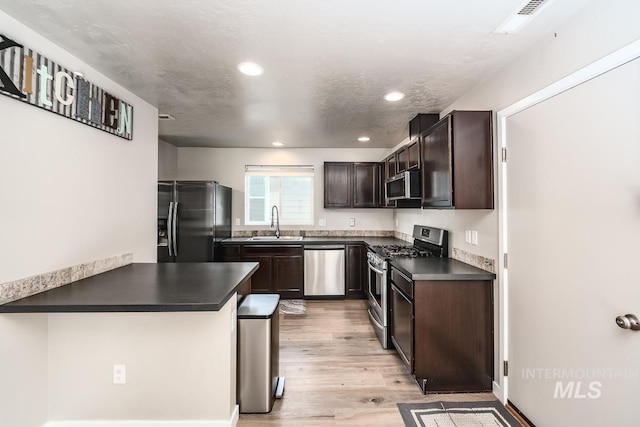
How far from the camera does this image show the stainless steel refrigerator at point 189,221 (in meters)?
3.61

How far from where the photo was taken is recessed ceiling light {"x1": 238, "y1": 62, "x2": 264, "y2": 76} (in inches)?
85.3

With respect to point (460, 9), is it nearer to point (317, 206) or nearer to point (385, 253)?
point (385, 253)

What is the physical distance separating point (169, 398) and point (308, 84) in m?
2.42

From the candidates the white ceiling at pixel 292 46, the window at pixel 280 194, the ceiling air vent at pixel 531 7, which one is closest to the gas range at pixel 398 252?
the white ceiling at pixel 292 46

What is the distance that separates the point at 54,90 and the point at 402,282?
2.83 metres

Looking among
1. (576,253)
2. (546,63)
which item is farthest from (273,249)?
(546,63)

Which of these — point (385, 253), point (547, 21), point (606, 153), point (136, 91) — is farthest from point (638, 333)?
point (136, 91)

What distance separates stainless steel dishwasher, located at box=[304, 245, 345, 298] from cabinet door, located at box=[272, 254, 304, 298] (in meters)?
0.10

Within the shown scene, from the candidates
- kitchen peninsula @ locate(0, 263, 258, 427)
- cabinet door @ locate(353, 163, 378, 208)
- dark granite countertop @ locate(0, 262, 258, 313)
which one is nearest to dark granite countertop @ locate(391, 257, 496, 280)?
dark granite countertop @ locate(0, 262, 258, 313)

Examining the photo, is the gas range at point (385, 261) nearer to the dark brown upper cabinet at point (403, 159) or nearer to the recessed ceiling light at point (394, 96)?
the dark brown upper cabinet at point (403, 159)

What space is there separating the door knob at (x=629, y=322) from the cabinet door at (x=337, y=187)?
12.6 ft

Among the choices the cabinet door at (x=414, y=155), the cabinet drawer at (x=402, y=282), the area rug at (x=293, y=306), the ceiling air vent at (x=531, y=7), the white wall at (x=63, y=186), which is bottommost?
the area rug at (x=293, y=306)

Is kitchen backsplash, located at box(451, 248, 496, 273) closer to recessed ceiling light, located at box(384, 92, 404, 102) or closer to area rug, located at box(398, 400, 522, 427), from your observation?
area rug, located at box(398, 400, 522, 427)

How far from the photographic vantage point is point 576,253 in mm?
1619
